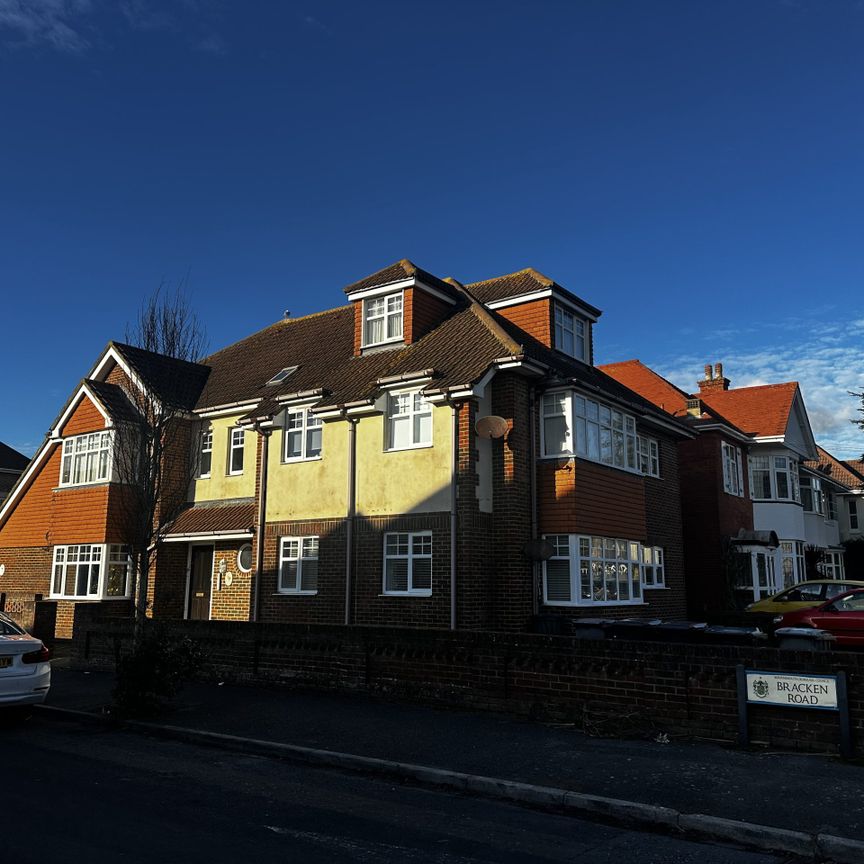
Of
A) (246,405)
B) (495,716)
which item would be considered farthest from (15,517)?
(495,716)

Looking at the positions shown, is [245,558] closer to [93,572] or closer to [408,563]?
[93,572]

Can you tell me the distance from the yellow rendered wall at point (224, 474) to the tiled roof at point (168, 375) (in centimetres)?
126

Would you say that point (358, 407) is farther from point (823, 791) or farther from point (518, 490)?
point (823, 791)

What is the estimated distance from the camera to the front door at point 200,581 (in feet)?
71.9

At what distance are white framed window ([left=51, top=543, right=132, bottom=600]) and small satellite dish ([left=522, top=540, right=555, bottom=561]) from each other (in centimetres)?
1105

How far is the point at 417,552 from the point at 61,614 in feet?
36.0

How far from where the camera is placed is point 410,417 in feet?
58.5

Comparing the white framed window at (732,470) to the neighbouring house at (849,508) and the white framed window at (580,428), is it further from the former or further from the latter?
the neighbouring house at (849,508)

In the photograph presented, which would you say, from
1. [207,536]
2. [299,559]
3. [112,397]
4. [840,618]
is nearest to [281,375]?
[112,397]

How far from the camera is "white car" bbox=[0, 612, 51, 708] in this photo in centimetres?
1080

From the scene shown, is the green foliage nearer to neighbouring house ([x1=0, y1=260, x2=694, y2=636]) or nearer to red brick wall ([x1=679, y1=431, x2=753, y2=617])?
neighbouring house ([x1=0, y1=260, x2=694, y2=636])

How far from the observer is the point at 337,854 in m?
5.88

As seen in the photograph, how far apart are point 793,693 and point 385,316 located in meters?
13.7

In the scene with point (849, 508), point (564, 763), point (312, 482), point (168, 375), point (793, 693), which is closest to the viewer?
point (564, 763)
